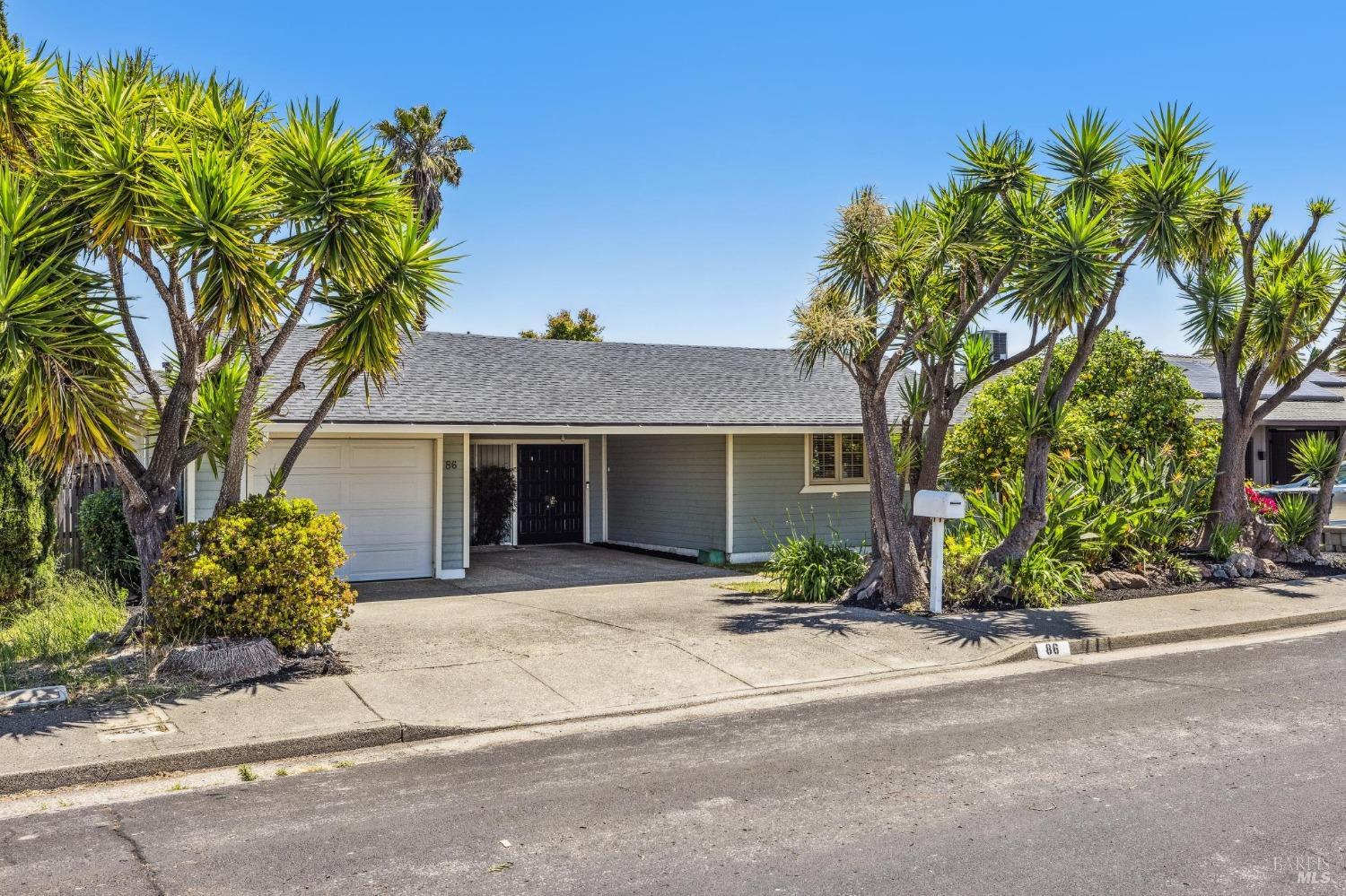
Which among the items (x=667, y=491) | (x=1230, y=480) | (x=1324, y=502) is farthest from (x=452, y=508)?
(x=1324, y=502)

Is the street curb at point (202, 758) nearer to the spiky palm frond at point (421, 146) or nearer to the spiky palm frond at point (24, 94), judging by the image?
the spiky palm frond at point (24, 94)

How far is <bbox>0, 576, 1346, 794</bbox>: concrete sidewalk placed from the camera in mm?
6703

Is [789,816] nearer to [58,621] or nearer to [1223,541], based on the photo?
[58,621]

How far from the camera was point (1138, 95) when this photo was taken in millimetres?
12797

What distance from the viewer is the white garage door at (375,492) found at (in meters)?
14.1

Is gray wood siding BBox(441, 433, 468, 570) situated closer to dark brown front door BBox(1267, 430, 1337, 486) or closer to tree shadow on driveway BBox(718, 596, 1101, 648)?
tree shadow on driveway BBox(718, 596, 1101, 648)

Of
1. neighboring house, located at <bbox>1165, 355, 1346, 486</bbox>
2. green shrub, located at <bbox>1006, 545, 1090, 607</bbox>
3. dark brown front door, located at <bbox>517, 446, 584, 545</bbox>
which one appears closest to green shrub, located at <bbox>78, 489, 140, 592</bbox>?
dark brown front door, located at <bbox>517, 446, 584, 545</bbox>

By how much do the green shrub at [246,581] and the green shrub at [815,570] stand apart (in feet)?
19.2

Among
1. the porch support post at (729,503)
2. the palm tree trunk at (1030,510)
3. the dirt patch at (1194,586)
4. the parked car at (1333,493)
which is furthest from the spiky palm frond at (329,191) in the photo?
the parked car at (1333,493)

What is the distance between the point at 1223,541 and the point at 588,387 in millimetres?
9590

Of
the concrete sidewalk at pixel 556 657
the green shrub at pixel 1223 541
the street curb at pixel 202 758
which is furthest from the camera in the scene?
the green shrub at pixel 1223 541

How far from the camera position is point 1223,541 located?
14.1 meters

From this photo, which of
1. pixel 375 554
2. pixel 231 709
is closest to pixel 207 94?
pixel 231 709

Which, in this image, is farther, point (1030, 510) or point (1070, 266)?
point (1030, 510)
